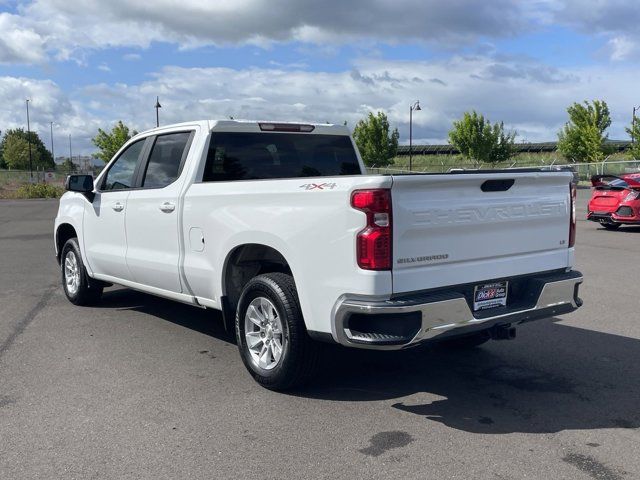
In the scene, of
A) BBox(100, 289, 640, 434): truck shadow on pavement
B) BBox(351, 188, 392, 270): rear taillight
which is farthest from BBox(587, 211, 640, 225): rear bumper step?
BBox(351, 188, 392, 270): rear taillight

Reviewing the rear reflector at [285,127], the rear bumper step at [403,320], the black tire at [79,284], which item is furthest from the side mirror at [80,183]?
the rear bumper step at [403,320]

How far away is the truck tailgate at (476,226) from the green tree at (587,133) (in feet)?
168

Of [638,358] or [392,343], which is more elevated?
[392,343]

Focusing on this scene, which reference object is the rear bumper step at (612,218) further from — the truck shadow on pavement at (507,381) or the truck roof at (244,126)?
the truck roof at (244,126)

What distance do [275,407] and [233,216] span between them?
1.46 meters

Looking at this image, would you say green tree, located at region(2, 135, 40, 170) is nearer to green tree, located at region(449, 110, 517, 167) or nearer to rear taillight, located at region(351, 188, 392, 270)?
green tree, located at region(449, 110, 517, 167)

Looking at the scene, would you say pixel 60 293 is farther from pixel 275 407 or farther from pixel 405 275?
pixel 405 275

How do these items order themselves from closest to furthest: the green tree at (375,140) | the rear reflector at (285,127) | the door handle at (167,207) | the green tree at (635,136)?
the door handle at (167,207) → the rear reflector at (285,127) → the green tree at (635,136) → the green tree at (375,140)

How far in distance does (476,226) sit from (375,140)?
188ft

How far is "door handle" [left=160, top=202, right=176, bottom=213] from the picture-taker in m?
5.96

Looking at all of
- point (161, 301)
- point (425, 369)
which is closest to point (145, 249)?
point (161, 301)

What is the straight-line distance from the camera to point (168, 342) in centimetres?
650

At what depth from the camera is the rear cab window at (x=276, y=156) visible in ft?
20.0

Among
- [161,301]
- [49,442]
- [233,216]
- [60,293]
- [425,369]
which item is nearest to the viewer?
[49,442]
